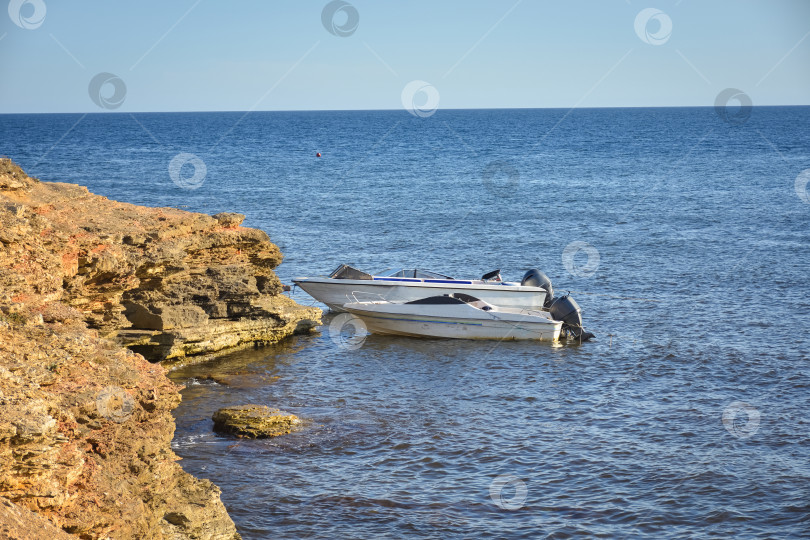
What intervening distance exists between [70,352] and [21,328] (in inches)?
28.6

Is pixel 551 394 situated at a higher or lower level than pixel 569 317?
lower

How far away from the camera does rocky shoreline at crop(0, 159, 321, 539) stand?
8602 millimetres

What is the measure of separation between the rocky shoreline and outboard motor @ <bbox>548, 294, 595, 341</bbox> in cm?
1377

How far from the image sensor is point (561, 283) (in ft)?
Answer: 118

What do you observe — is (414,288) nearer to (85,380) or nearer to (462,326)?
(462,326)

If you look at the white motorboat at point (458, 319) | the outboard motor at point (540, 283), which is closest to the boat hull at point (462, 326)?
the white motorboat at point (458, 319)

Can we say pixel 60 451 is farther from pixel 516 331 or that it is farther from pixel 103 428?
pixel 516 331

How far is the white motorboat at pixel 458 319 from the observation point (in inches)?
1107

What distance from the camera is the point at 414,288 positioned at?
3030cm

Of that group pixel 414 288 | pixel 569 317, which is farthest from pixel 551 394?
pixel 414 288

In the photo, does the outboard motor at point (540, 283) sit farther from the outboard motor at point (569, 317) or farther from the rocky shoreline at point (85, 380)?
the rocky shoreline at point (85, 380)

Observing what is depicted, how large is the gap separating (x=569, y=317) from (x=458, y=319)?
4.11 meters

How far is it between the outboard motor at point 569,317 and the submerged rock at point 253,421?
12396 millimetres

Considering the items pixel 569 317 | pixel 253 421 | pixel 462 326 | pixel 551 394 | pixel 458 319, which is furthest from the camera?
pixel 462 326
